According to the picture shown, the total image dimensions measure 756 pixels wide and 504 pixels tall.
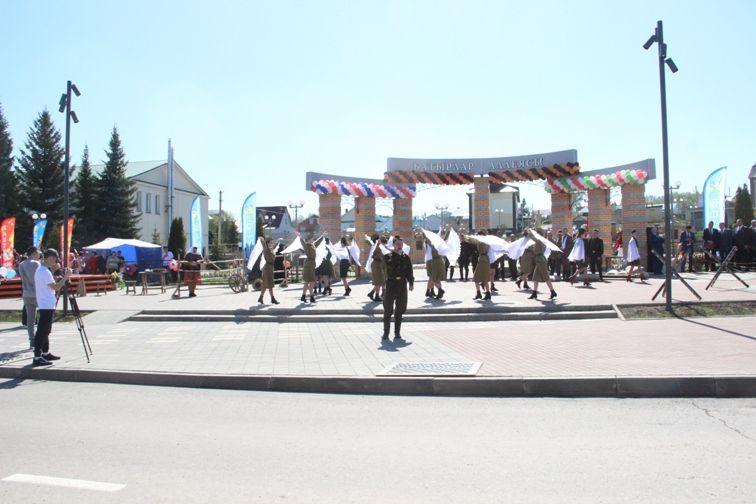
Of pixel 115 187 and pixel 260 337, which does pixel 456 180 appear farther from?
pixel 115 187

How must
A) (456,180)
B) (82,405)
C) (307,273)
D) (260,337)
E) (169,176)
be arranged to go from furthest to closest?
(169,176), (456,180), (307,273), (260,337), (82,405)

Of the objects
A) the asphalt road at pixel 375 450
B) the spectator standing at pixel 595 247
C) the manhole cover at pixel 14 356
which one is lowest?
the asphalt road at pixel 375 450

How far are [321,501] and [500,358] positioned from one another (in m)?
5.41

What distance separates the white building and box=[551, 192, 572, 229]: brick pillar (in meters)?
42.2

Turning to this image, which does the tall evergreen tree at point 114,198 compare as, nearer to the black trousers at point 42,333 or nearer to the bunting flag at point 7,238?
the bunting flag at point 7,238

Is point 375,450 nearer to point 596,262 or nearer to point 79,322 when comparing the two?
point 79,322

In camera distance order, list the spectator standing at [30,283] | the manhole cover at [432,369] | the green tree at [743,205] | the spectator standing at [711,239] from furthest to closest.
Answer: the green tree at [743,205], the spectator standing at [711,239], the spectator standing at [30,283], the manhole cover at [432,369]

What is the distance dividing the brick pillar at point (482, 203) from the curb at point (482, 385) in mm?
18650

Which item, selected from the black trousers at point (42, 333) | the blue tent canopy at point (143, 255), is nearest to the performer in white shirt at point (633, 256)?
the black trousers at point (42, 333)

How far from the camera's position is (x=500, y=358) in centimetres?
923

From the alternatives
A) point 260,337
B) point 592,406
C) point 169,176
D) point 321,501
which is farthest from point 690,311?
point 169,176

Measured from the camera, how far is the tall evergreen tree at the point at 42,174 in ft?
160

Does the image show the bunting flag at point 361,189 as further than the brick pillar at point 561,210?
No

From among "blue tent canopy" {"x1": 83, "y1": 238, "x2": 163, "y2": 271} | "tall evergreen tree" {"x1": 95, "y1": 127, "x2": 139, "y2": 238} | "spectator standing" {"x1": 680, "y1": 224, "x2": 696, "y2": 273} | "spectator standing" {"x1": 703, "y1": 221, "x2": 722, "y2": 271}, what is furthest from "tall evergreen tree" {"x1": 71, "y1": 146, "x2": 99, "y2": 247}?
"spectator standing" {"x1": 703, "y1": 221, "x2": 722, "y2": 271}
